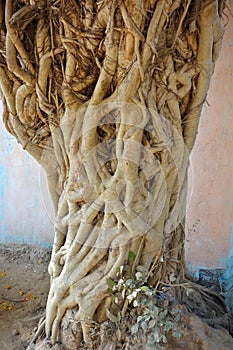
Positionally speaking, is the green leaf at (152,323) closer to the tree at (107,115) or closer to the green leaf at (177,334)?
the green leaf at (177,334)

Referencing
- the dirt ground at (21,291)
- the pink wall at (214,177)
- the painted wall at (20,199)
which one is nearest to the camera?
the dirt ground at (21,291)

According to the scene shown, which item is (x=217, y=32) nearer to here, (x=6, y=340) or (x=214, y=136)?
(x=214, y=136)

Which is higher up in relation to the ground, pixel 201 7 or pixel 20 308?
pixel 201 7

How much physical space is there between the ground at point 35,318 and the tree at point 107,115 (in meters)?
0.17

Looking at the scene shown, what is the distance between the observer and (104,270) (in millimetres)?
2404

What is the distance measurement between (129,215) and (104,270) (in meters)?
0.36

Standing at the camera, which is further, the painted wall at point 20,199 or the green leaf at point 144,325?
the painted wall at point 20,199

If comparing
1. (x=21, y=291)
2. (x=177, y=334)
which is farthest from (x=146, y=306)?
(x=21, y=291)

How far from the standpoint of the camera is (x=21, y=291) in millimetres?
3467

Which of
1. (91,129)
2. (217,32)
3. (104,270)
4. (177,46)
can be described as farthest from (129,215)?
(217,32)

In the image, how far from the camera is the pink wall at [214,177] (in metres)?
3.53

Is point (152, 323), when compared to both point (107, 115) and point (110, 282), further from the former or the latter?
point (107, 115)

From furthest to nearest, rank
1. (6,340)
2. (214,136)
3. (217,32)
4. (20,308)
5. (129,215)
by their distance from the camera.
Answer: (214,136) < (20,308) < (6,340) < (217,32) < (129,215)

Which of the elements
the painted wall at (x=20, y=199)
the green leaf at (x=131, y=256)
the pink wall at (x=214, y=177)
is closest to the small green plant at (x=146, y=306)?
A: the green leaf at (x=131, y=256)
